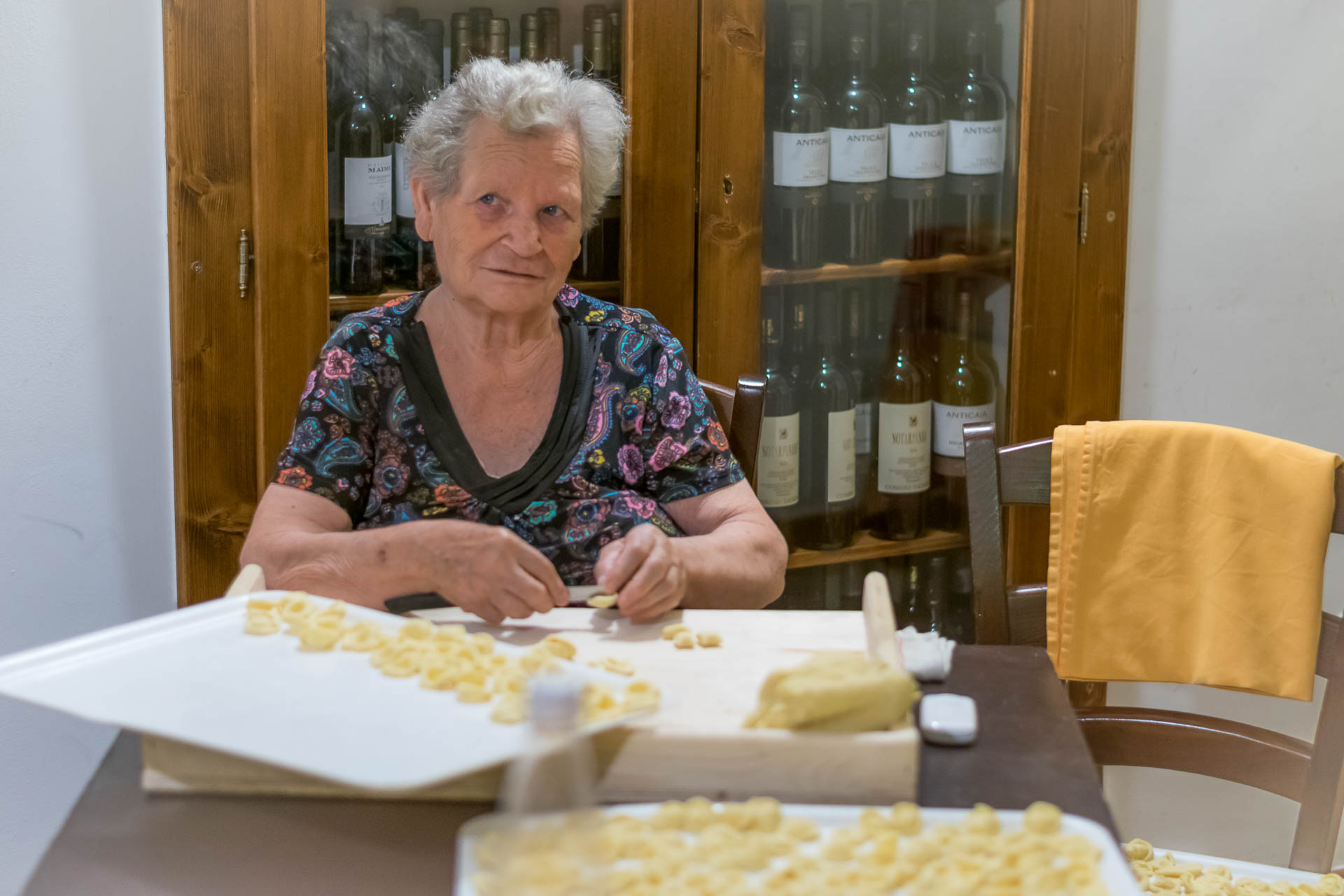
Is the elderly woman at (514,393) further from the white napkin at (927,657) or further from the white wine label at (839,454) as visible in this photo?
the white wine label at (839,454)

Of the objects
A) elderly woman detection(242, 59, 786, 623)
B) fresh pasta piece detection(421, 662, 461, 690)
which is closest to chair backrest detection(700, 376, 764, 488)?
elderly woman detection(242, 59, 786, 623)

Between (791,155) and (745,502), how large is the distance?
675 millimetres

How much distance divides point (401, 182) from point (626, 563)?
0.87 metres

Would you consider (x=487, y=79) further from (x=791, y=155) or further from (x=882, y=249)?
(x=882, y=249)

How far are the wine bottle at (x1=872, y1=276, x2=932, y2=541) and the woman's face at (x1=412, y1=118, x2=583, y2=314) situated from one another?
0.75 m

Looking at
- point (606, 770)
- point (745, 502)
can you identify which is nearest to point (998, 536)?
point (745, 502)

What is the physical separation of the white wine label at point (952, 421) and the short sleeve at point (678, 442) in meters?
0.66

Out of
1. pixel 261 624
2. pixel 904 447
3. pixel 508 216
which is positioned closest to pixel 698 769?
pixel 261 624

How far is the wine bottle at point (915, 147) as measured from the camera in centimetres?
215

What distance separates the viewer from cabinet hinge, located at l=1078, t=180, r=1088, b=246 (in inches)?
87.4

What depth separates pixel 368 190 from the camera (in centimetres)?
189

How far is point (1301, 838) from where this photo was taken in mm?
1460

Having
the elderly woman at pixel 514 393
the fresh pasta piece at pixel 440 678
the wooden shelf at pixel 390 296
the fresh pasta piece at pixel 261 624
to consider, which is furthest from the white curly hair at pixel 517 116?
the fresh pasta piece at pixel 440 678

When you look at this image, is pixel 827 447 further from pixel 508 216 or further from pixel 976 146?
pixel 508 216
